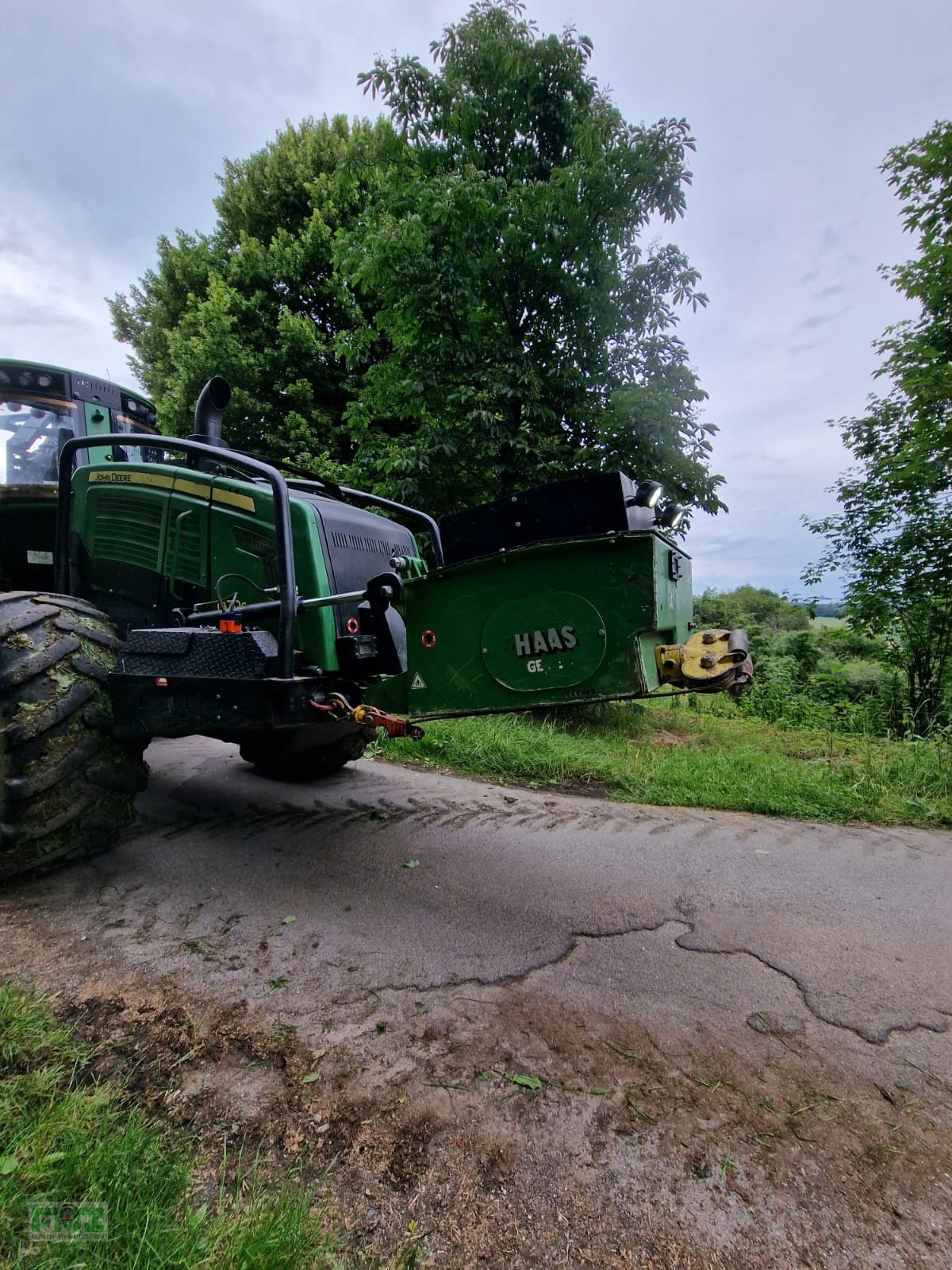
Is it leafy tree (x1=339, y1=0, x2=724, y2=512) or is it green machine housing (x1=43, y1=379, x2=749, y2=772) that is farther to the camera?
leafy tree (x1=339, y1=0, x2=724, y2=512)

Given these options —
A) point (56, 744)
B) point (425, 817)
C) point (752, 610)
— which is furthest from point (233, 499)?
point (752, 610)

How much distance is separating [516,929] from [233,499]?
235cm

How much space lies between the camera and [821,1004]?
6.62 ft

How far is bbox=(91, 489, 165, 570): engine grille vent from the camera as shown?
3.30m

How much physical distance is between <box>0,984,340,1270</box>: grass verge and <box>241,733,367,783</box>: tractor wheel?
263 cm

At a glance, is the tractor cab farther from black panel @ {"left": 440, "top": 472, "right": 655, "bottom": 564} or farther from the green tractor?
black panel @ {"left": 440, "top": 472, "right": 655, "bottom": 564}

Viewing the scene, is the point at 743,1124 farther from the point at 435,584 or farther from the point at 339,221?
the point at 339,221

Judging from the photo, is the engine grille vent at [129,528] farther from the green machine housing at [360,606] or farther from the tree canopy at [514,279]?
the tree canopy at [514,279]

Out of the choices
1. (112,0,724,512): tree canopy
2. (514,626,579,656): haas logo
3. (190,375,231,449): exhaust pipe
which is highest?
(112,0,724,512): tree canopy

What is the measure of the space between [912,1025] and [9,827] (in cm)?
324

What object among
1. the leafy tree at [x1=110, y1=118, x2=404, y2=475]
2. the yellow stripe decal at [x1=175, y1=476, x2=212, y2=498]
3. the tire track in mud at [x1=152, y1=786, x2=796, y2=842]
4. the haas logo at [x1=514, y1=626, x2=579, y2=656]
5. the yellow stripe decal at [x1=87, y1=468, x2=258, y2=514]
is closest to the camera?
the haas logo at [x1=514, y1=626, x2=579, y2=656]

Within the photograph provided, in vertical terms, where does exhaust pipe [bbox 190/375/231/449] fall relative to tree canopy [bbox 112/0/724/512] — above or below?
below

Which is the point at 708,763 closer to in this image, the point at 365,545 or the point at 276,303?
the point at 365,545

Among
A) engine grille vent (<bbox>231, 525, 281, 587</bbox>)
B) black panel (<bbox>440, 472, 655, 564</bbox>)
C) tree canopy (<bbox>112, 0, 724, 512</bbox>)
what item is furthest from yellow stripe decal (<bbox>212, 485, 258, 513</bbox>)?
tree canopy (<bbox>112, 0, 724, 512</bbox>)
